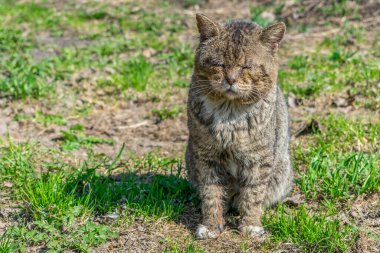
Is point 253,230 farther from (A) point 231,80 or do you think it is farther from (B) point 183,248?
(A) point 231,80

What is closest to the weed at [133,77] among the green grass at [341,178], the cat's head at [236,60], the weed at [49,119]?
the weed at [49,119]

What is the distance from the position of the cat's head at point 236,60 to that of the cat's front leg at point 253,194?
52 centimetres

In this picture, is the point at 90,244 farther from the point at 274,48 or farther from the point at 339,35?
the point at 339,35

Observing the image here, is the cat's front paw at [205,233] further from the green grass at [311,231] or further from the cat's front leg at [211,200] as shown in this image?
the green grass at [311,231]

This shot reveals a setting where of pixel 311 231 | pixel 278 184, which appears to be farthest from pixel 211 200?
pixel 311 231

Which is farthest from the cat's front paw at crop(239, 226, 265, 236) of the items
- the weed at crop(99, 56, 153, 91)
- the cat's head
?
the weed at crop(99, 56, 153, 91)

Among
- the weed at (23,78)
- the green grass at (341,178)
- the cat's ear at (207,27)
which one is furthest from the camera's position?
the weed at (23,78)

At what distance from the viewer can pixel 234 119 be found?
14.3 feet

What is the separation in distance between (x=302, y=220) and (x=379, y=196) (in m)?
0.87

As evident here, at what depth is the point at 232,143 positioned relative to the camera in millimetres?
4324

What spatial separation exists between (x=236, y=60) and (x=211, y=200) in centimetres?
107

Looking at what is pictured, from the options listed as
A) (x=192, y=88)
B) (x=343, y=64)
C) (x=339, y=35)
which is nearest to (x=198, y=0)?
(x=339, y=35)

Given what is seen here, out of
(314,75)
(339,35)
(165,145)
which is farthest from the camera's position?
(339,35)

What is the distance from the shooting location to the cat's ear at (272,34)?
4.30 meters
